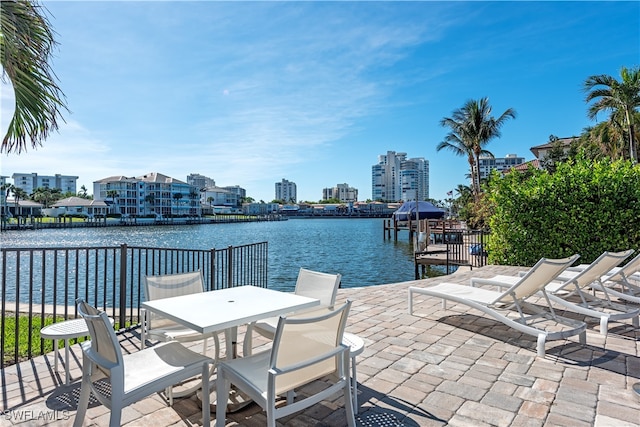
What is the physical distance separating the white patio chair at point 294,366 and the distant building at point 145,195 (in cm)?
9450

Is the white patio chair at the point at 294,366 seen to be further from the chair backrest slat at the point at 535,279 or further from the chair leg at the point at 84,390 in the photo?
the chair backrest slat at the point at 535,279

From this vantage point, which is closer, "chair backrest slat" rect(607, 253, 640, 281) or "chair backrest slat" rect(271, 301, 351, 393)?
"chair backrest slat" rect(271, 301, 351, 393)

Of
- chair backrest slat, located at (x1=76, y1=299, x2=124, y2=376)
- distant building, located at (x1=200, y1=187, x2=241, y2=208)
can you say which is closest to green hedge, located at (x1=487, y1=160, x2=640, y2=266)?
chair backrest slat, located at (x1=76, y1=299, x2=124, y2=376)

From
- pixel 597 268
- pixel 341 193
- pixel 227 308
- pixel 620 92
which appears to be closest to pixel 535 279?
pixel 597 268

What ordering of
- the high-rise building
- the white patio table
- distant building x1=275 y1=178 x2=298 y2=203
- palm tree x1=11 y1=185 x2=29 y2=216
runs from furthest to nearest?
distant building x1=275 y1=178 x2=298 y2=203
the high-rise building
palm tree x1=11 y1=185 x2=29 y2=216
the white patio table

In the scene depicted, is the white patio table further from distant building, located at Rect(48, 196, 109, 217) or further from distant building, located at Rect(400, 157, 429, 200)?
distant building, located at Rect(400, 157, 429, 200)

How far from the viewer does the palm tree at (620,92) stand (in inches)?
745

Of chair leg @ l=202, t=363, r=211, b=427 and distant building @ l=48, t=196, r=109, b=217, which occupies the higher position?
distant building @ l=48, t=196, r=109, b=217

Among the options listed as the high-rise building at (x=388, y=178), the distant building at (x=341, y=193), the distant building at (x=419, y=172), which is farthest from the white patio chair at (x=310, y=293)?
the distant building at (x=341, y=193)

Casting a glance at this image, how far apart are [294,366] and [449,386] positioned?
165 cm

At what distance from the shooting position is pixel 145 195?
8994cm

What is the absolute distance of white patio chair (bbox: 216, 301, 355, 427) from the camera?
1906 mm

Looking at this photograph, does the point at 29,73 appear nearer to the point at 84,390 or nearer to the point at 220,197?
the point at 84,390

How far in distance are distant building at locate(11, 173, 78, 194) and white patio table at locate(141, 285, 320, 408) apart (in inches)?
7258
